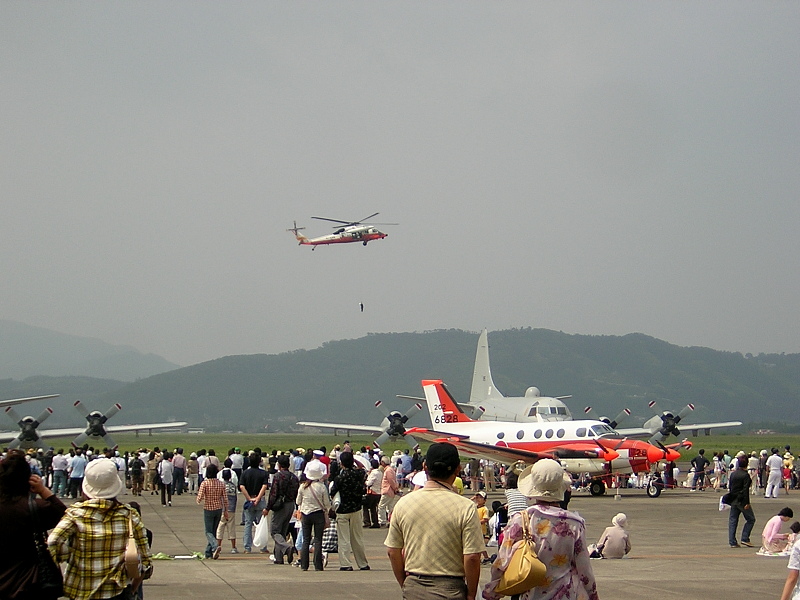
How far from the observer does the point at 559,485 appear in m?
6.25

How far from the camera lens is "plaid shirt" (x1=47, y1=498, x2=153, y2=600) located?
6.09 metres

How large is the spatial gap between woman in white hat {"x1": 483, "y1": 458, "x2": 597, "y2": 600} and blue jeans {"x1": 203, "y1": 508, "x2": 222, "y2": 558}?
410 inches

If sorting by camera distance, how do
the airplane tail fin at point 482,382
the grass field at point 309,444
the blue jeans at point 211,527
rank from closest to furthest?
the blue jeans at point 211,527
the airplane tail fin at point 482,382
the grass field at point 309,444

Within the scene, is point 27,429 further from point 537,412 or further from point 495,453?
point 537,412

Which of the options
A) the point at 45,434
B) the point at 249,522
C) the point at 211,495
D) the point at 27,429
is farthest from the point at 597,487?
the point at 45,434

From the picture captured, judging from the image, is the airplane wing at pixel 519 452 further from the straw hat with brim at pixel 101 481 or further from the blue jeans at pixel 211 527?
the straw hat with brim at pixel 101 481

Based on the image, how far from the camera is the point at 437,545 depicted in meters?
6.22

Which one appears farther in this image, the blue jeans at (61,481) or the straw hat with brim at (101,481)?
the blue jeans at (61,481)

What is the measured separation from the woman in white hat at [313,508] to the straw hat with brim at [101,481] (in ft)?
26.2

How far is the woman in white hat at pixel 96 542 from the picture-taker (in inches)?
240

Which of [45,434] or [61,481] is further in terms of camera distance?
[45,434]

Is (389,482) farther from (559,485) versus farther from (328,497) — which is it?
(559,485)

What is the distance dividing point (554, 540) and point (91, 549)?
2.86 meters

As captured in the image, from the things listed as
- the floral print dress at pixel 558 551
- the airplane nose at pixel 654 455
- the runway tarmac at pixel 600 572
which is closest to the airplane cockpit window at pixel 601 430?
the airplane nose at pixel 654 455
